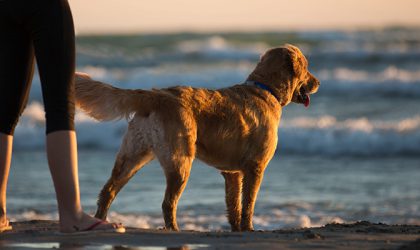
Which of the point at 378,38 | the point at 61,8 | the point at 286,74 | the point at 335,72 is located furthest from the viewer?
the point at 378,38

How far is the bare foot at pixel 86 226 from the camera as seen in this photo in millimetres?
4797

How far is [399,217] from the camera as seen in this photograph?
8.32 meters

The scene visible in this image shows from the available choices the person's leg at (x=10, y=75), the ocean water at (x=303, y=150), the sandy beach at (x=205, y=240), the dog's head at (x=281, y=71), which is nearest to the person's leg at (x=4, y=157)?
the person's leg at (x=10, y=75)

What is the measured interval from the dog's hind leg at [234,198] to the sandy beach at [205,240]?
1.11 metres

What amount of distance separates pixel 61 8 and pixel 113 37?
3378cm

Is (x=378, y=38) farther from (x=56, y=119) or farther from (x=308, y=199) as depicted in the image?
(x=56, y=119)

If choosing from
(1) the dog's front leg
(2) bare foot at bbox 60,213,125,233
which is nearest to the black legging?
(2) bare foot at bbox 60,213,125,233

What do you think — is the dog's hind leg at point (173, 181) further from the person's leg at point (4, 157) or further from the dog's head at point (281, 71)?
the dog's head at point (281, 71)

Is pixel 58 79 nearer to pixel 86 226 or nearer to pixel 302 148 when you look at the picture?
pixel 86 226

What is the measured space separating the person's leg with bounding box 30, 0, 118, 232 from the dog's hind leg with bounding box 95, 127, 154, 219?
0.90 meters

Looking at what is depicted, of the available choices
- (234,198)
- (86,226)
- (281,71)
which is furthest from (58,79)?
(281,71)

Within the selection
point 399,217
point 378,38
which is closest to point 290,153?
point 399,217

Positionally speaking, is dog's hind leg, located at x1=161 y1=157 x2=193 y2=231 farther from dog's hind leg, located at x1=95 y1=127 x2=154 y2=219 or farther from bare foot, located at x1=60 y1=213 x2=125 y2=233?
bare foot, located at x1=60 y1=213 x2=125 y2=233

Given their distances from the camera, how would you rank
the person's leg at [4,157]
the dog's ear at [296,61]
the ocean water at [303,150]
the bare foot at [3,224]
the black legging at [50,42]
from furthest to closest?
the ocean water at [303,150], the dog's ear at [296,61], the bare foot at [3,224], the person's leg at [4,157], the black legging at [50,42]
